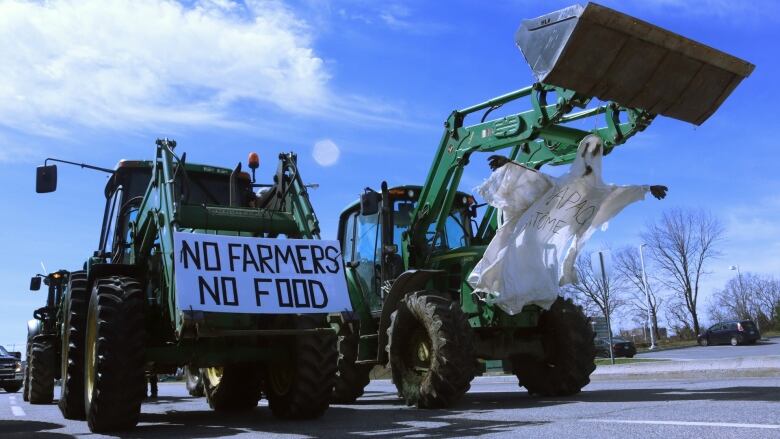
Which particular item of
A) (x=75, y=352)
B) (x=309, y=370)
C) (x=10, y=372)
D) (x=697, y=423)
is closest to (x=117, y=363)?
(x=75, y=352)

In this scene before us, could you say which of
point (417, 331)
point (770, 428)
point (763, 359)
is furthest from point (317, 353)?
point (763, 359)

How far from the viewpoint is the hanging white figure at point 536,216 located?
372 inches

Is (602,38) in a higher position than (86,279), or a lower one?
higher

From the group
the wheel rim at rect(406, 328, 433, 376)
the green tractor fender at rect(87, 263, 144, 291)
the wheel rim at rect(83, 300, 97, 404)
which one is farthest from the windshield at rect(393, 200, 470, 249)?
the wheel rim at rect(83, 300, 97, 404)

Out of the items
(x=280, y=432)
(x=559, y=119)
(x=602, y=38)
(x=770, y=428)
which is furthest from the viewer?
(x=559, y=119)

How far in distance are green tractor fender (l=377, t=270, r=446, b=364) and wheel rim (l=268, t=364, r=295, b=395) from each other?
219 centimetres

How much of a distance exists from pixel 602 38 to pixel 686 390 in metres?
4.85

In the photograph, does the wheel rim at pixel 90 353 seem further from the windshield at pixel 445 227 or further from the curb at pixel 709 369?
the curb at pixel 709 369

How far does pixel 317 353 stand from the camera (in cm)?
742

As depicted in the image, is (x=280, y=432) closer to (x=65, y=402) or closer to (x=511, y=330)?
(x=65, y=402)

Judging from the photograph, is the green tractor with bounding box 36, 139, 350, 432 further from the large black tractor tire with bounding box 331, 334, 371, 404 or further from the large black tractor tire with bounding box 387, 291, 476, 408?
the large black tractor tire with bounding box 331, 334, 371, 404

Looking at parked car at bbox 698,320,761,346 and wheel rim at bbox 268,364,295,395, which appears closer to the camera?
wheel rim at bbox 268,364,295,395

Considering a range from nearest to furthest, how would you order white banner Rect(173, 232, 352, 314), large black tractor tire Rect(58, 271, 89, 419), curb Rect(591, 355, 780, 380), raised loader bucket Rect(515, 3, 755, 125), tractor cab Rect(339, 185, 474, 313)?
white banner Rect(173, 232, 352, 314) < large black tractor tire Rect(58, 271, 89, 419) < raised loader bucket Rect(515, 3, 755, 125) < tractor cab Rect(339, 185, 474, 313) < curb Rect(591, 355, 780, 380)

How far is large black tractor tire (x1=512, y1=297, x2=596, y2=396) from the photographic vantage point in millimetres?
10055
